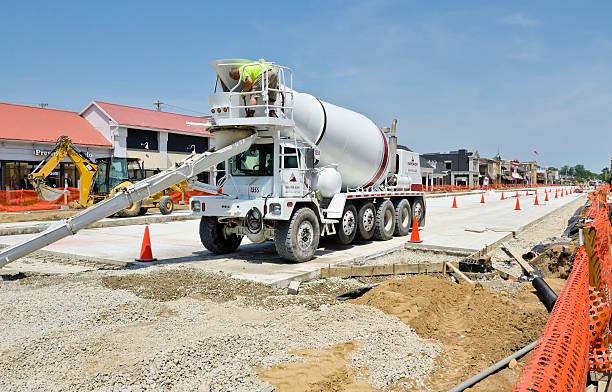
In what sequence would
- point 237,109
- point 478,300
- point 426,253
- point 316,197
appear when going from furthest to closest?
point 426,253 < point 316,197 < point 237,109 < point 478,300

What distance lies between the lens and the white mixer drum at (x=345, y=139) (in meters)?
11.9

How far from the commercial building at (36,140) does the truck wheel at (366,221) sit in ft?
75.8

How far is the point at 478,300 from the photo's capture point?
7.30m

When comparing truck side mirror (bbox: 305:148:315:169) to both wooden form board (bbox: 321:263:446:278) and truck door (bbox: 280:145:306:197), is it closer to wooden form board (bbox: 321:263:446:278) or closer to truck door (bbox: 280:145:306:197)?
truck door (bbox: 280:145:306:197)

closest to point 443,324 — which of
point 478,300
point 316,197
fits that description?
point 478,300

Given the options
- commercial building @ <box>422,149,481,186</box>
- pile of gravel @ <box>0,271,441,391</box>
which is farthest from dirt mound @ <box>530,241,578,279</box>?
commercial building @ <box>422,149,481,186</box>

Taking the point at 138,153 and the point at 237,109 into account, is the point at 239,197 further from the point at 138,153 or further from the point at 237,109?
the point at 138,153

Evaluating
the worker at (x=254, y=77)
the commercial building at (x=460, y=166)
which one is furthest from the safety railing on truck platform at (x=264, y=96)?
the commercial building at (x=460, y=166)

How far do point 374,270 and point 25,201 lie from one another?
21.8m

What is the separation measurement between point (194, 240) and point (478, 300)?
9608 mm

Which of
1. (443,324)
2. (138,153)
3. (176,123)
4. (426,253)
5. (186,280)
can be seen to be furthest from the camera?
(176,123)

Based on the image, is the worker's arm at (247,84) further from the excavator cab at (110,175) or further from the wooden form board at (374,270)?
the excavator cab at (110,175)

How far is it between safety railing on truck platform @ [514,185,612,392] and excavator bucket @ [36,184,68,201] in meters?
23.5

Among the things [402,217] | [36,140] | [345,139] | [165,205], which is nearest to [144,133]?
[36,140]
